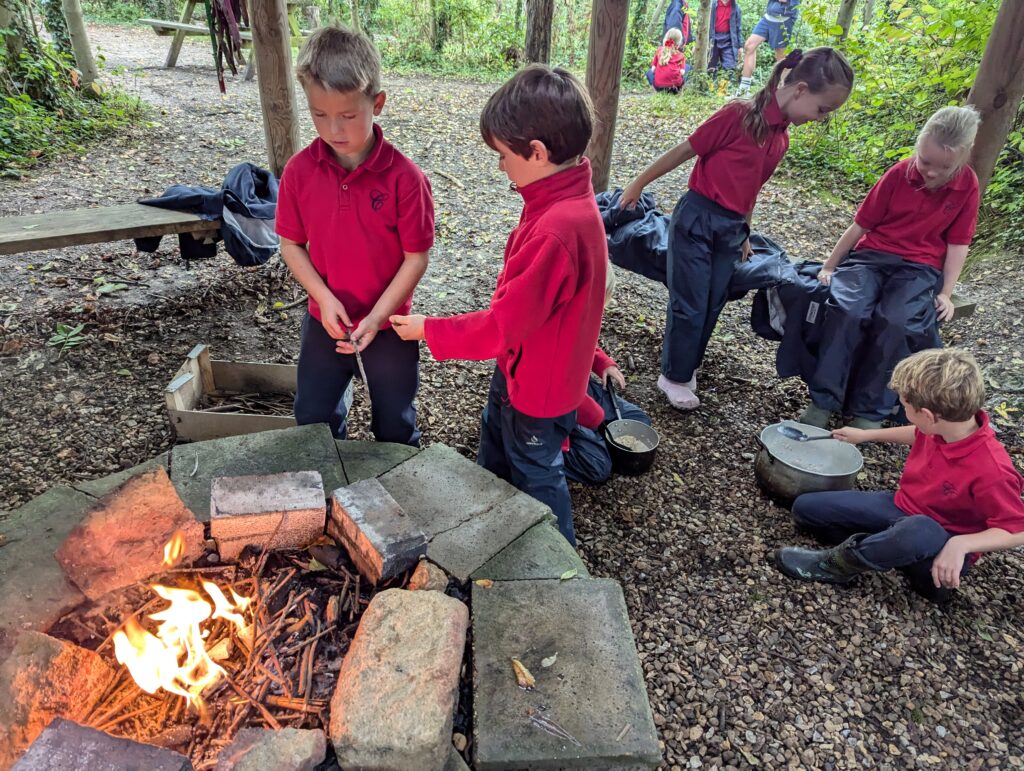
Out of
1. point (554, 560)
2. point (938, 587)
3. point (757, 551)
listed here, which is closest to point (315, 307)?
point (554, 560)

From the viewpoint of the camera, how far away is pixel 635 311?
15.3ft

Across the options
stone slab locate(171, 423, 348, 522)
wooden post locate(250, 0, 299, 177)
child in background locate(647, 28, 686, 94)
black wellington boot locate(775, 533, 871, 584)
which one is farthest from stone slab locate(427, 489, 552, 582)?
child in background locate(647, 28, 686, 94)

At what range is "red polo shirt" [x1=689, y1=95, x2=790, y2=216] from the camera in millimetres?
3211

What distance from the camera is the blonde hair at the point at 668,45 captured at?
10370 mm

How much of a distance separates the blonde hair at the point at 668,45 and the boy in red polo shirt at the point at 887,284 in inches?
326

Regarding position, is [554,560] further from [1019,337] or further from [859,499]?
[1019,337]

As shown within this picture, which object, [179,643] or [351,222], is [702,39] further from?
[179,643]

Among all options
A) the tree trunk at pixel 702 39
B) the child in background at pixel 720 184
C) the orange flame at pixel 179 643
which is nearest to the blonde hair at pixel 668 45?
the tree trunk at pixel 702 39

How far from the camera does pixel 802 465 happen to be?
10.0ft

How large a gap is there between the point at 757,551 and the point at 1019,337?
2801 millimetres

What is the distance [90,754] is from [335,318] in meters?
1.37

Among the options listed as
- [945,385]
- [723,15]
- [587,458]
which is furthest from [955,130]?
[723,15]

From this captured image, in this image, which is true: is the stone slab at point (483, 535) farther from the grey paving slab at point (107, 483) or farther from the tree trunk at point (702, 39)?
the tree trunk at point (702, 39)

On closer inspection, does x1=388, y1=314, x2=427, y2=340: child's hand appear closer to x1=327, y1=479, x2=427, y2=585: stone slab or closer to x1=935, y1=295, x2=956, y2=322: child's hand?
x1=327, y1=479, x2=427, y2=585: stone slab
